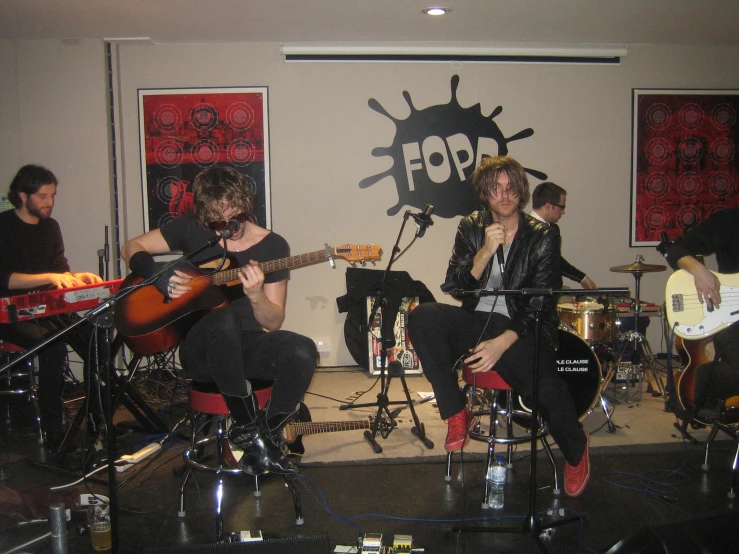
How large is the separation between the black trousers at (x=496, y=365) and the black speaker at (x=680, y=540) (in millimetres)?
957

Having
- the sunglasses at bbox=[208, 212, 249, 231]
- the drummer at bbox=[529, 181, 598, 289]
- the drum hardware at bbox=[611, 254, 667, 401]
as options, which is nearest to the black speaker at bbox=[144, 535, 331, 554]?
the sunglasses at bbox=[208, 212, 249, 231]

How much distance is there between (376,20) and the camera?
4332 millimetres

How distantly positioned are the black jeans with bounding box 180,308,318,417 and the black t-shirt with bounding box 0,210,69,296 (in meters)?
1.57

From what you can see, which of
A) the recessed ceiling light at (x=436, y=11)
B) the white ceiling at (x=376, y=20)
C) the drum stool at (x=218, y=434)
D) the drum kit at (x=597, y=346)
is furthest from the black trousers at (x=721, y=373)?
the recessed ceiling light at (x=436, y=11)

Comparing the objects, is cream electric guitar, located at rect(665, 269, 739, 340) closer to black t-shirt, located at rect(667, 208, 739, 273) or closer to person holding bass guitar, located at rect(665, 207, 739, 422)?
person holding bass guitar, located at rect(665, 207, 739, 422)

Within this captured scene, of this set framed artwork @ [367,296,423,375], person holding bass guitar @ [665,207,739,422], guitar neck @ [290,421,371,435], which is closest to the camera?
person holding bass guitar @ [665,207,739,422]

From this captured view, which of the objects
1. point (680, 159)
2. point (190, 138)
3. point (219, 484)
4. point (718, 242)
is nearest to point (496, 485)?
point (219, 484)

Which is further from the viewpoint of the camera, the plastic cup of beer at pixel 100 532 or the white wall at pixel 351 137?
the white wall at pixel 351 137

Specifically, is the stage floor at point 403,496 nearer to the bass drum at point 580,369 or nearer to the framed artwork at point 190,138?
the bass drum at point 580,369

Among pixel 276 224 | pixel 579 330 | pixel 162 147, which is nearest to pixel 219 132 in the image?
pixel 162 147

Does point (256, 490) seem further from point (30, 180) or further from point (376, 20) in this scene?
point (376, 20)

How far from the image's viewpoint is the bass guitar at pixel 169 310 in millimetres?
2547

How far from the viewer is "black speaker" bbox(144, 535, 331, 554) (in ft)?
6.19

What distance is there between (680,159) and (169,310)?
183 inches
